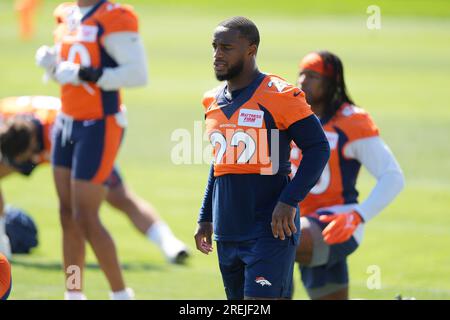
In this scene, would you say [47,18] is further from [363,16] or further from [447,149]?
[447,149]

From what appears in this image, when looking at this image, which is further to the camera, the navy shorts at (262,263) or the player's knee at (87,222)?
the player's knee at (87,222)

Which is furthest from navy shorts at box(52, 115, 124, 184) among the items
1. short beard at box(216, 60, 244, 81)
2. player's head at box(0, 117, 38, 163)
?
short beard at box(216, 60, 244, 81)

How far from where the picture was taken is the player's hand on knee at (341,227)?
6.35 m

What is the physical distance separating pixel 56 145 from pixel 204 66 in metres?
18.1

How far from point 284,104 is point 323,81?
1700mm

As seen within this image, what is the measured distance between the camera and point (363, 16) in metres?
43.0

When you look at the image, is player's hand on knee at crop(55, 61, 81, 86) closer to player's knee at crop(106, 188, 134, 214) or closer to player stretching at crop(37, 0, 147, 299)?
player stretching at crop(37, 0, 147, 299)

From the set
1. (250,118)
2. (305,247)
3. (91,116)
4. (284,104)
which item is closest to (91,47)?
(91,116)

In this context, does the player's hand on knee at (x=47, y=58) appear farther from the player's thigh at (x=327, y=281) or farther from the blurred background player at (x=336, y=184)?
the player's thigh at (x=327, y=281)

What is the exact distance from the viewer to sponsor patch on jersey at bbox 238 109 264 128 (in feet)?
17.5

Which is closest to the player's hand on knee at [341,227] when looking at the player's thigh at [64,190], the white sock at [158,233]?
the player's thigh at [64,190]

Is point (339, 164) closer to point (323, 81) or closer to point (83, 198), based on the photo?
point (323, 81)
